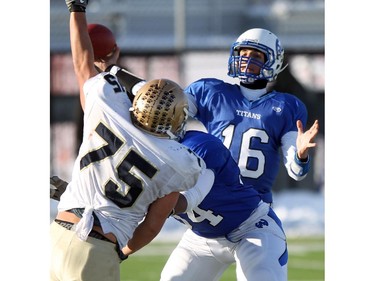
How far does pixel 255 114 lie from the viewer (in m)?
3.50

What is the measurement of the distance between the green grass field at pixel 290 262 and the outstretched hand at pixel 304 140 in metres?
2.51

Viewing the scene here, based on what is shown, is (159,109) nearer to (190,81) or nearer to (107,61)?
(107,61)

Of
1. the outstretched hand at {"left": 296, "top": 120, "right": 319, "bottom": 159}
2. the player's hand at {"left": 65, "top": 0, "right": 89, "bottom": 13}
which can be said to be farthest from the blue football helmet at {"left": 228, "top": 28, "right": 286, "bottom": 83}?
the player's hand at {"left": 65, "top": 0, "right": 89, "bottom": 13}

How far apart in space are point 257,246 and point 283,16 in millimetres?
10042

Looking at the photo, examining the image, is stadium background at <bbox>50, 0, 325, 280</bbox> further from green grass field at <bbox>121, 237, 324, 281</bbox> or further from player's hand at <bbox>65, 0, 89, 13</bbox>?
player's hand at <bbox>65, 0, 89, 13</bbox>

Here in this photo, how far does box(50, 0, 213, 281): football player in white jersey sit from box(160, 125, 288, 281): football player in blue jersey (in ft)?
1.20

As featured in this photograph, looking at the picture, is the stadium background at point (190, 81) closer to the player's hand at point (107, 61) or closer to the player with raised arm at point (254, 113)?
the player with raised arm at point (254, 113)

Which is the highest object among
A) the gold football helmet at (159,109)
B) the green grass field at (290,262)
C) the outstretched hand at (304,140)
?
the gold football helmet at (159,109)

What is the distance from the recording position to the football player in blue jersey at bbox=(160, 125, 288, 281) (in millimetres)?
3090

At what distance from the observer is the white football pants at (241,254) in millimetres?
3191

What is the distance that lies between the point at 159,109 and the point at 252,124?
0.93m

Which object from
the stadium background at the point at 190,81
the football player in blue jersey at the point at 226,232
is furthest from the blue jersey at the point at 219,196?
the stadium background at the point at 190,81
